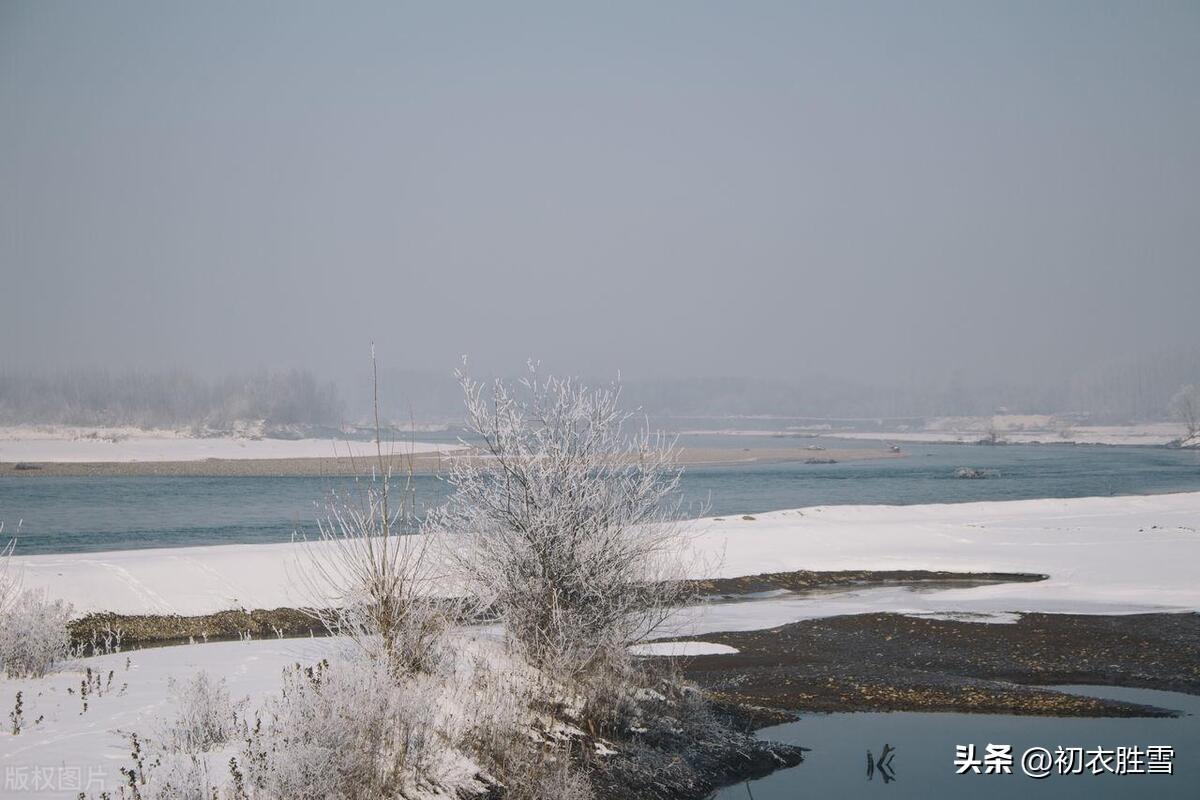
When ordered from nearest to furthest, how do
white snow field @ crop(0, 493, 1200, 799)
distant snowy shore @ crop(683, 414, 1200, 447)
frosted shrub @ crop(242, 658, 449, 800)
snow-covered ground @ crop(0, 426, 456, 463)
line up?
1. frosted shrub @ crop(242, 658, 449, 800)
2. white snow field @ crop(0, 493, 1200, 799)
3. snow-covered ground @ crop(0, 426, 456, 463)
4. distant snowy shore @ crop(683, 414, 1200, 447)

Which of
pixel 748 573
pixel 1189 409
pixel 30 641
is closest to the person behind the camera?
pixel 30 641

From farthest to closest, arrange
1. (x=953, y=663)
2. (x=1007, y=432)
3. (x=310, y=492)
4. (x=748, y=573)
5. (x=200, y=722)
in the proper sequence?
(x=1007, y=432), (x=310, y=492), (x=748, y=573), (x=953, y=663), (x=200, y=722)

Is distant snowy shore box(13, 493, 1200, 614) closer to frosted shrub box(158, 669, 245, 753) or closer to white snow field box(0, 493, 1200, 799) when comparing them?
white snow field box(0, 493, 1200, 799)

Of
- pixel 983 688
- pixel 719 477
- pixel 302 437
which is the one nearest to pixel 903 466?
pixel 719 477

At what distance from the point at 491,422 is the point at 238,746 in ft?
16.7

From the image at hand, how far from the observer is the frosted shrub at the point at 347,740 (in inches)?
306

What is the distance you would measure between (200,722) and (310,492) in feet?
152

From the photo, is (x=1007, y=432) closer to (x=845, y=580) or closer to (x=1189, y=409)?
(x=1189, y=409)

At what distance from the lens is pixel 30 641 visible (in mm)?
10828

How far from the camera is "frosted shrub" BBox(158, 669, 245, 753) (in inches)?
334

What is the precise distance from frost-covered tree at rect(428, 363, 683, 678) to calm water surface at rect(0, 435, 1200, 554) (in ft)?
26.9

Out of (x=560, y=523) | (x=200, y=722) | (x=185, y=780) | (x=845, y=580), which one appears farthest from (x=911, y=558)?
(x=185, y=780)

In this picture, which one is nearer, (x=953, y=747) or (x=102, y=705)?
(x=102, y=705)

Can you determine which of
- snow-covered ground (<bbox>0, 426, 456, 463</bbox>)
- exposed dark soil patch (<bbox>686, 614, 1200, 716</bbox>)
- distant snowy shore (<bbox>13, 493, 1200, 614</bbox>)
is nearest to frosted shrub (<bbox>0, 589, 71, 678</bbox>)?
exposed dark soil patch (<bbox>686, 614, 1200, 716</bbox>)
